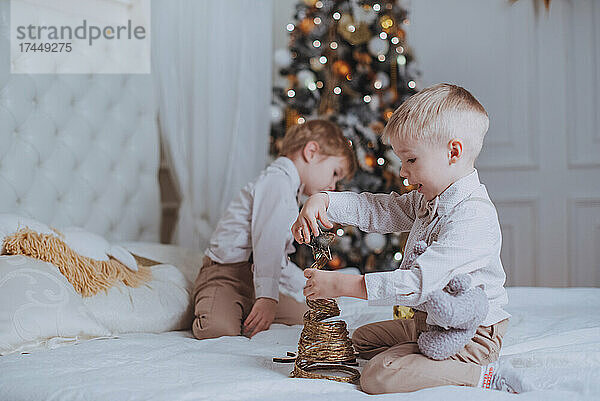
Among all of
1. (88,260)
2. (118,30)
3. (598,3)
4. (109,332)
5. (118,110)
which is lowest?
(109,332)

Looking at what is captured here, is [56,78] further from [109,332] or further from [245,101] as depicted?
[109,332]

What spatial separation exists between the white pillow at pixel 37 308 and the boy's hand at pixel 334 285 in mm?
743

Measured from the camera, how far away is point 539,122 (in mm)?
3660

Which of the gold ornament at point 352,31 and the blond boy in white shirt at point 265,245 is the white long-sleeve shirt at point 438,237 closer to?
the blond boy in white shirt at point 265,245

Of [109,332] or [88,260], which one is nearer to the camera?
[109,332]

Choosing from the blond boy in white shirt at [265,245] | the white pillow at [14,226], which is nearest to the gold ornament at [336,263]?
the blond boy in white shirt at [265,245]

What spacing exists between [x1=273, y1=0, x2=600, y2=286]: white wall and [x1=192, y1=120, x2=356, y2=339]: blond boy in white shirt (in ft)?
5.55

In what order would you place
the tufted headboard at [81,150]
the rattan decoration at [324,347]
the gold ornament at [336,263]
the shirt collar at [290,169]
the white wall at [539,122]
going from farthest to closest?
the white wall at [539,122]
the gold ornament at [336,263]
the tufted headboard at [81,150]
the shirt collar at [290,169]
the rattan decoration at [324,347]

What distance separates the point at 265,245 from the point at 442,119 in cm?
88

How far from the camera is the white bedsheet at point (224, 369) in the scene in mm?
1177

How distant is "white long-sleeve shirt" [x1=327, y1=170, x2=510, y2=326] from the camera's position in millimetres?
1247

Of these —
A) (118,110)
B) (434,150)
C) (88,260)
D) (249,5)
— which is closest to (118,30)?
(118,110)

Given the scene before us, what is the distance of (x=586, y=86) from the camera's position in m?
3.60

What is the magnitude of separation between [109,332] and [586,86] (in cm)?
299
